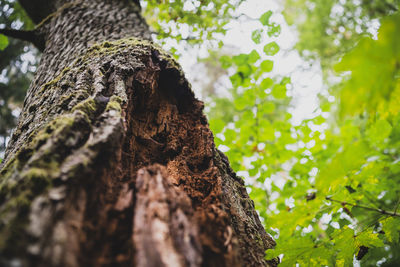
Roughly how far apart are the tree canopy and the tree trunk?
0.39m

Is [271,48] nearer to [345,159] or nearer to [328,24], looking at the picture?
[345,159]

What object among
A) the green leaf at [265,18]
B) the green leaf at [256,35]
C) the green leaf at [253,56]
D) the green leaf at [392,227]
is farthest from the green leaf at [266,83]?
the green leaf at [392,227]

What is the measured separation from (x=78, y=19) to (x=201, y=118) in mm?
1845

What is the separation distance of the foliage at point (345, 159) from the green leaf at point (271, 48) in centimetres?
1

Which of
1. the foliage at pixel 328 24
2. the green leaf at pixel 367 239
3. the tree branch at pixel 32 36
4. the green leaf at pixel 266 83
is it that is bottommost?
the green leaf at pixel 367 239

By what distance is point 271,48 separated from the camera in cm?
234

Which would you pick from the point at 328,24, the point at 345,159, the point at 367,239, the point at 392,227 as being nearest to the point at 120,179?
the point at 345,159

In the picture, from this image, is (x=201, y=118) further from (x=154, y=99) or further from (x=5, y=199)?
(x=5, y=199)

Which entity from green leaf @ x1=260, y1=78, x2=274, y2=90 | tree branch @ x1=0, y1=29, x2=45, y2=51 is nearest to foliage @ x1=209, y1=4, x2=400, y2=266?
green leaf @ x1=260, y1=78, x2=274, y2=90

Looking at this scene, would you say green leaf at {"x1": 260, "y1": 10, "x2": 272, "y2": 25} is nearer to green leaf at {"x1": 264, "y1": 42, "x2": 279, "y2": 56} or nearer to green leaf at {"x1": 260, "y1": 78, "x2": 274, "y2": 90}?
green leaf at {"x1": 264, "y1": 42, "x2": 279, "y2": 56}

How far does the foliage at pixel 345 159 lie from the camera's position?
2.07ft

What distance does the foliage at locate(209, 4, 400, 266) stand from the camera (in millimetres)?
632

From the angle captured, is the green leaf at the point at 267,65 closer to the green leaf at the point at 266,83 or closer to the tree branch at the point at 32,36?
the green leaf at the point at 266,83

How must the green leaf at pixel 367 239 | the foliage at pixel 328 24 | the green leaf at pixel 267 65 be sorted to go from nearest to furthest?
the green leaf at pixel 367 239 < the green leaf at pixel 267 65 < the foliage at pixel 328 24
